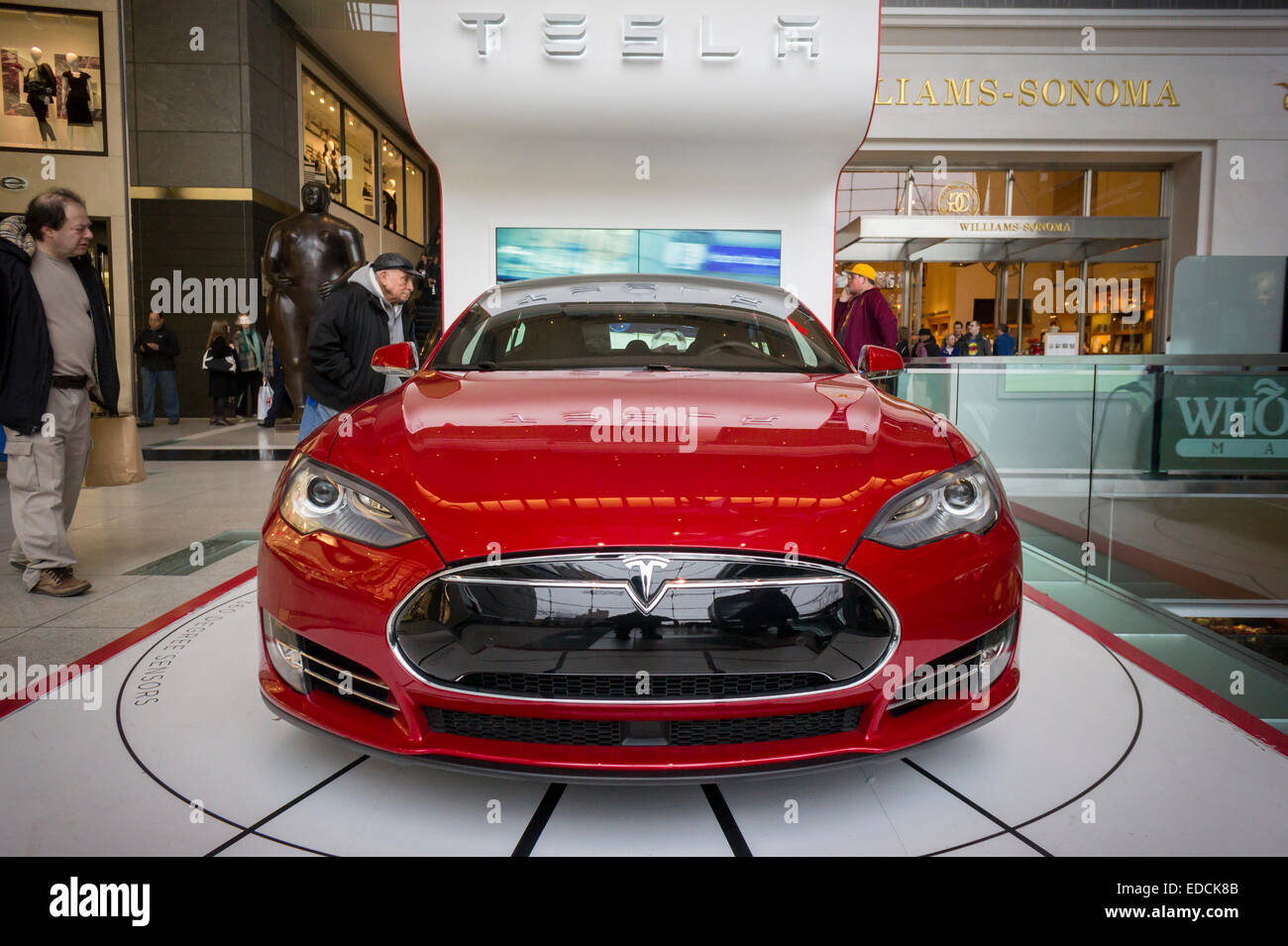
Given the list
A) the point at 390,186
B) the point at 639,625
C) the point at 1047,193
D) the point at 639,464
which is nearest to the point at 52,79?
the point at 390,186

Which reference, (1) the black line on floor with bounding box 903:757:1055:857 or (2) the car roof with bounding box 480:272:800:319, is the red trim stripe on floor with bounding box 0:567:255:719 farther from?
(1) the black line on floor with bounding box 903:757:1055:857

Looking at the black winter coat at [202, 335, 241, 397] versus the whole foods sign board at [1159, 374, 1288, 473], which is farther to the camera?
the black winter coat at [202, 335, 241, 397]

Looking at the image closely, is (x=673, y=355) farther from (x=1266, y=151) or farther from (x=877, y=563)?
(x=1266, y=151)

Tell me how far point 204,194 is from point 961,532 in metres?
12.5

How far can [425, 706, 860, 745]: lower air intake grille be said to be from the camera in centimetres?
153

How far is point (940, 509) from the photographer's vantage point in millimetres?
1689

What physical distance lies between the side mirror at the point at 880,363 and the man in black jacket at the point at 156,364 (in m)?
10.4

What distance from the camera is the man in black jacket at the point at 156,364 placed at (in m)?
10.6

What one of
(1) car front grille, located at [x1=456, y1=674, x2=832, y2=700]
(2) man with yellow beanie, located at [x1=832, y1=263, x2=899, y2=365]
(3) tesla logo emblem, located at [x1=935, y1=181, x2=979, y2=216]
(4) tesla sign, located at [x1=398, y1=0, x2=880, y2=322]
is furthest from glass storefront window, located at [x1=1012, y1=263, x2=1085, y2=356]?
(1) car front grille, located at [x1=456, y1=674, x2=832, y2=700]

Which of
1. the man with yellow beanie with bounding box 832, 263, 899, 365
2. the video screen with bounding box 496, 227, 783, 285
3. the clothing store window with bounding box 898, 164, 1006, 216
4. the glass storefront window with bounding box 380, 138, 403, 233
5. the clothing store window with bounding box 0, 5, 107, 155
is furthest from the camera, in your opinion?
the glass storefront window with bounding box 380, 138, 403, 233

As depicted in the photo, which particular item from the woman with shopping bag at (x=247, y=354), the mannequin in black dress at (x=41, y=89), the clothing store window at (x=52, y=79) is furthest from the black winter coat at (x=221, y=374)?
the mannequin in black dress at (x=41, y=89)

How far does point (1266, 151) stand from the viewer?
44.7 feet

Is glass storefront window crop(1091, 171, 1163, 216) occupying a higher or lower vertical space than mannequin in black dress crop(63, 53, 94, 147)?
lower
